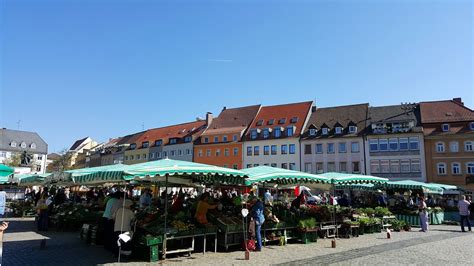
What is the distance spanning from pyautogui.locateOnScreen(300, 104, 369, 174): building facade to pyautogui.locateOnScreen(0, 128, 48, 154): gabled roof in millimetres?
56995

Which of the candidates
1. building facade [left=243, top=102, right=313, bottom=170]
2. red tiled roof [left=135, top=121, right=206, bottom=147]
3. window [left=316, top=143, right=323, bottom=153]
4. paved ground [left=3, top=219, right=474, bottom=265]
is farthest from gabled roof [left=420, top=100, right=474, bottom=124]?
red tiled roof [left=135, top=121, right=206, bottom=147]

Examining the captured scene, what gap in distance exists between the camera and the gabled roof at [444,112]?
43.6 meters

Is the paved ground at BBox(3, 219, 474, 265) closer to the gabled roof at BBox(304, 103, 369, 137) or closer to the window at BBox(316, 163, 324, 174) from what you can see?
the window at BBox(316, 163, 324, 174)

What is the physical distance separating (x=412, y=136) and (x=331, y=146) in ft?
31.4

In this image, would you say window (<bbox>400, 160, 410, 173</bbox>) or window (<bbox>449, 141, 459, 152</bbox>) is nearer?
window (<bbox>449, 141, 459, 152</bbox>)

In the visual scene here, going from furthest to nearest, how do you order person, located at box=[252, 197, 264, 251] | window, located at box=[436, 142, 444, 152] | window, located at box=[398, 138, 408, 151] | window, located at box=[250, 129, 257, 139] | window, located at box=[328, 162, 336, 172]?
window, located at box=[250, 129, 257, 139] → window, located at box=[328, 162, 336, 172] → window, located at box=[398, 138, 408, 151] → window, located at box=[436, 142, 444, 152] → person, located at box=[252, 197, 264, 251]

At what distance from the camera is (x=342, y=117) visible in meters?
50.7

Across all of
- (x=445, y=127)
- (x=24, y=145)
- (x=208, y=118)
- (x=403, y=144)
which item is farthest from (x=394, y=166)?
(x=24, y=145)

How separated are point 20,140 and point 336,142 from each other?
63.4m

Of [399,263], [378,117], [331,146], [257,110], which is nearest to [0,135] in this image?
[257,110]

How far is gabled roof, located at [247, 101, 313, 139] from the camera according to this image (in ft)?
174

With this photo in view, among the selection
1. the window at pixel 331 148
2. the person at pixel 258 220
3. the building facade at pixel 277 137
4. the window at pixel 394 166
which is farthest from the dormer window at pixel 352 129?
the person at pixel 258 220

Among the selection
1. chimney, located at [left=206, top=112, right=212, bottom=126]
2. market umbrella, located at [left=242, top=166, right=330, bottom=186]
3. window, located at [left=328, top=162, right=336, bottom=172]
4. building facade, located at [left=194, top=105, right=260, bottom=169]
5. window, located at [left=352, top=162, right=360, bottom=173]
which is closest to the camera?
market umbrella, located at [left=242, top=166, right=330, bottom=186]

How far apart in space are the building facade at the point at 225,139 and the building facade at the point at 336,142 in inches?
404
